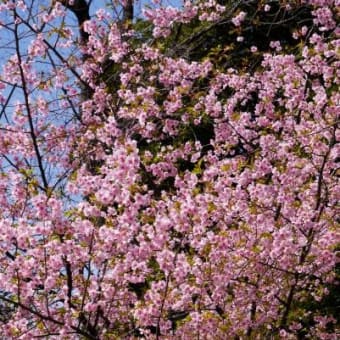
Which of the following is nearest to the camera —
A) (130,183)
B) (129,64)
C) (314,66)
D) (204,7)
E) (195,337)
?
(130,183)

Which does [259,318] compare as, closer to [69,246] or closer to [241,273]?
[241,273]

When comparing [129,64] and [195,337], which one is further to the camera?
[129,64]

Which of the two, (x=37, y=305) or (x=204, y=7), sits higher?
(x=204, y=7)

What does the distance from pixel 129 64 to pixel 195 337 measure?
445 cm

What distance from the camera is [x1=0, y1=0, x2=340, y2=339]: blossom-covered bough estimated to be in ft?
17.0

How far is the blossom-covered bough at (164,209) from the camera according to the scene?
520cm

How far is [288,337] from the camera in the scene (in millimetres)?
6375

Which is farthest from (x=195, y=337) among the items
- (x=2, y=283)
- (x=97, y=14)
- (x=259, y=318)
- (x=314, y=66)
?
(x=97, y=14)

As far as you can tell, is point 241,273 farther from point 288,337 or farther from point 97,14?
point 97,14

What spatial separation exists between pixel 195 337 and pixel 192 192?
64.2 inches

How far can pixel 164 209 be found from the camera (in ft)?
20.3

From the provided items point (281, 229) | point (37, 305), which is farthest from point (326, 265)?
point (37, 305)

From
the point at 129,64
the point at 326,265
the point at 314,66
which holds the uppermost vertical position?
the point at 129,64

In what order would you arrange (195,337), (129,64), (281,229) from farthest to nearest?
1. (129,64)
2. (195,337)
3. (281,229)
